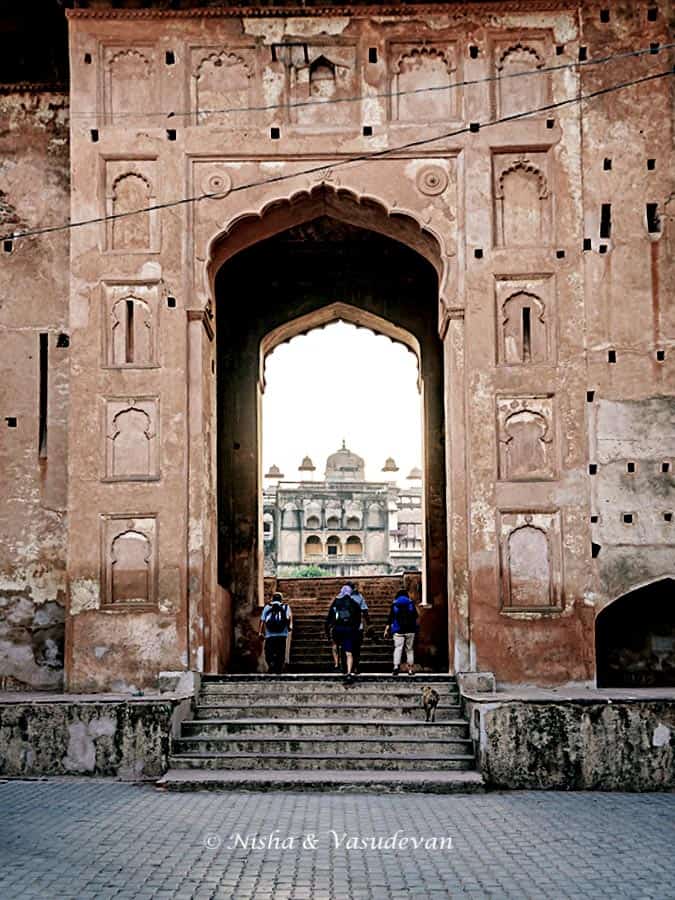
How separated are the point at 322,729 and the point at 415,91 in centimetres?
764

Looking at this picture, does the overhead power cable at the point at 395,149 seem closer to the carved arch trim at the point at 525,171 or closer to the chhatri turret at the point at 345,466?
the carved arch trim at the point at 525,171

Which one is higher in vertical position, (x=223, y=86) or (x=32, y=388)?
(x=223, y=86)

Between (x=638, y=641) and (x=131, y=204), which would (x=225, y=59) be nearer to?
(x=131, y=204)

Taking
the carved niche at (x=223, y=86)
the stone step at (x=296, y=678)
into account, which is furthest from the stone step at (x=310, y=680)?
the carved niche at (x=223, y=86)

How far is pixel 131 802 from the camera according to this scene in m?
11.0

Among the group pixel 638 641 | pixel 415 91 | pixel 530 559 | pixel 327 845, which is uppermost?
pixel 415 91

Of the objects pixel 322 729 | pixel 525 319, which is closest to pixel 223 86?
pixel 525 319

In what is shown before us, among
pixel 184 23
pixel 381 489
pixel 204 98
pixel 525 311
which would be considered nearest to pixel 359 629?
pixel 525 311

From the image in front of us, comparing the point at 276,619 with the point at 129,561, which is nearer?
the point at 129,561

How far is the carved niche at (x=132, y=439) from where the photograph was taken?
1467 centimetres

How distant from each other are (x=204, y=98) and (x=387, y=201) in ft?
8.36

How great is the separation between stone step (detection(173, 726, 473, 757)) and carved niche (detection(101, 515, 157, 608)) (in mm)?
2259

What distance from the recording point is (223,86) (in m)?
15.2

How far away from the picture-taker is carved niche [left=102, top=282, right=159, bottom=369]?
1486 centimetres
